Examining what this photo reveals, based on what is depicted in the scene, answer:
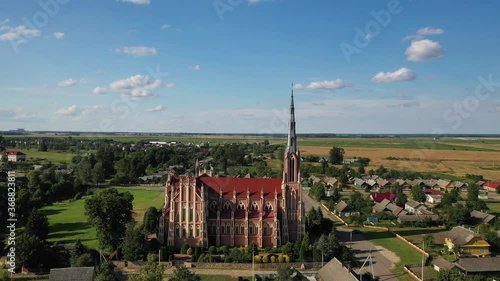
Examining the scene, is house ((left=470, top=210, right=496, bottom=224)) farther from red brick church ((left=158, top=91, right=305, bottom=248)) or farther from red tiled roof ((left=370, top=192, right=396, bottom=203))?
red brick church ((left=158, top=91, right=305, bottom=248))

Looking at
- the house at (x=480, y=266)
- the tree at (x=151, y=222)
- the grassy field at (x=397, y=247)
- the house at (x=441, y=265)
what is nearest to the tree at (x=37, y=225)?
the tree at (x=151, y=222)

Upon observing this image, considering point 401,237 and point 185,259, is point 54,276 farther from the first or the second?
point 401,237

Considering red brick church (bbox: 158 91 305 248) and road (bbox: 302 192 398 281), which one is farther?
red brick church (bbox: 158 91 305 248)

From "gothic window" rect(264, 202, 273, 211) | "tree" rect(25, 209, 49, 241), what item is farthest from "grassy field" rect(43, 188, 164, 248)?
"gothic window" rect(264, 202, 273, 211)

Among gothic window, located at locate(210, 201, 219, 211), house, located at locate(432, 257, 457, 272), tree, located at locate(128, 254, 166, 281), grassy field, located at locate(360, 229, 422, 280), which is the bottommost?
grassy field, located at locate(360, 229, 422, 280)

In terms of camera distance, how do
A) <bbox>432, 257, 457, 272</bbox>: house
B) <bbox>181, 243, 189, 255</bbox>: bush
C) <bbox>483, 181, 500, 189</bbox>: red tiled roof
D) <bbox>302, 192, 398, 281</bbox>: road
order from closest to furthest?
<bbox>432, 257, 457, 272</bbox>: house < <bbox>302, 192, 398, 281</bbox>: road < <bbox>181, 243, 189, 255</bbox>: bush < <bbox>483, 181, 500, 189</bbox>: red tiled roof

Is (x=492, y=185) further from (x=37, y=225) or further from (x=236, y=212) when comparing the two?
(x=37, y=225)

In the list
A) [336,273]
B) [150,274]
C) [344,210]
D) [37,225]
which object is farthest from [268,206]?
[37,225]

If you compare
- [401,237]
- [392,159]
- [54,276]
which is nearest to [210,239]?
[54,276]
